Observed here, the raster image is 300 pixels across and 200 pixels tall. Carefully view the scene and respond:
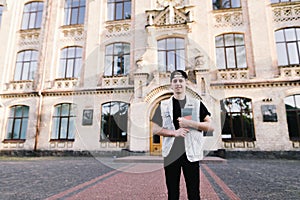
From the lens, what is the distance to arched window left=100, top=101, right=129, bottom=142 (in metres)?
11.8

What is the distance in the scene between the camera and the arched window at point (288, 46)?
11.2 m

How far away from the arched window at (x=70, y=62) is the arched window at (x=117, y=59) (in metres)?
2.06

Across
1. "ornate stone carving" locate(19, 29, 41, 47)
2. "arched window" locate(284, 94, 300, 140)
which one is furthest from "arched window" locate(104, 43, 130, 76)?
"arched window" locate(284, 94, 300, 140)

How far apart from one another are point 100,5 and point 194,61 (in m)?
8.22

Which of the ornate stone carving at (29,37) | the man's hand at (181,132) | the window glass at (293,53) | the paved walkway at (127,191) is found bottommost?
the paved walkway at (127,191)

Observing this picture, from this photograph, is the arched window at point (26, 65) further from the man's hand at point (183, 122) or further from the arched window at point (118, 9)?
the man's hand at point (183, 122)

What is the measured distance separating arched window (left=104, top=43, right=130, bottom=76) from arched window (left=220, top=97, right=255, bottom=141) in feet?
21.7

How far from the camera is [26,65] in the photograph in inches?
558

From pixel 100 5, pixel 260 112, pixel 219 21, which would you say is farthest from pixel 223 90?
pixel 100 5

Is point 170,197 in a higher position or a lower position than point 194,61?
lower

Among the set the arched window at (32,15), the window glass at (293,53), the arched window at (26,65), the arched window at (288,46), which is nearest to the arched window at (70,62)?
the arched window at (26,65)

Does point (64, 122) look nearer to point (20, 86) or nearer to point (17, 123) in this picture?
point (17, 123)

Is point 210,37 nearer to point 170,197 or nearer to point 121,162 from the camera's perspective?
point 121,162

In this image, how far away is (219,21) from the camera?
12.6m
